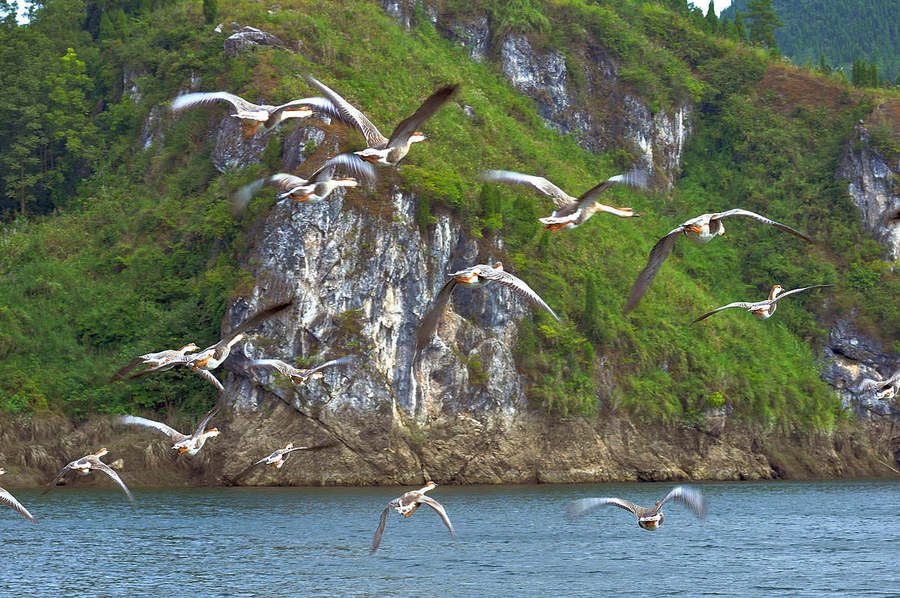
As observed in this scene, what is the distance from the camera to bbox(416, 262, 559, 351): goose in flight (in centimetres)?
2366

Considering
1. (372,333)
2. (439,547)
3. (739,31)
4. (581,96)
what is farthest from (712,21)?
(439,547)

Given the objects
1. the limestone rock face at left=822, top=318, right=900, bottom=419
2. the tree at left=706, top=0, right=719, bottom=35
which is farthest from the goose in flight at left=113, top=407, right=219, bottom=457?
the tree at left=706, top=0, right=719, bottom=35

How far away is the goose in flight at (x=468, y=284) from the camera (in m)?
23.7

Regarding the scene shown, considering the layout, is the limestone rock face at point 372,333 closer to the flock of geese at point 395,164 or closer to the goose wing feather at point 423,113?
the flock of geese at point 395,164

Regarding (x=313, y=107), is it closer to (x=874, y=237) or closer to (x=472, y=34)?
(x=874, y=237)

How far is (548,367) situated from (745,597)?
4576cm

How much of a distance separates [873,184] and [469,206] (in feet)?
160

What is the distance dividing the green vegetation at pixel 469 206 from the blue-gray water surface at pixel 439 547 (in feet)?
53.1

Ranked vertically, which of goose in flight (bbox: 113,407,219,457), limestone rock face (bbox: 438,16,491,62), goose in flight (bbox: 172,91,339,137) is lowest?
goose in flight (bbox: 113,407,219,457)

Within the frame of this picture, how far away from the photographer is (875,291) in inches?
4168

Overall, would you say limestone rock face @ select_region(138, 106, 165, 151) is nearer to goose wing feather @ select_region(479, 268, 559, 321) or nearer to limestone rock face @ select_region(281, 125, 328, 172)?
limestone rock face @ select_region(281, 125, 328, 172)

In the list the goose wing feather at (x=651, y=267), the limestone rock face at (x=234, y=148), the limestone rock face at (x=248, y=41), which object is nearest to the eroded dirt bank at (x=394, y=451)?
the limestone rock face at (x=234, y=148)

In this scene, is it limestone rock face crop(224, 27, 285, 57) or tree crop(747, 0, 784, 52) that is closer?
limestone rock face crop(224, 27, 285, 57)

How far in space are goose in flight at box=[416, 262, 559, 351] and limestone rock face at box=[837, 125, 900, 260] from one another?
96.0 metres
